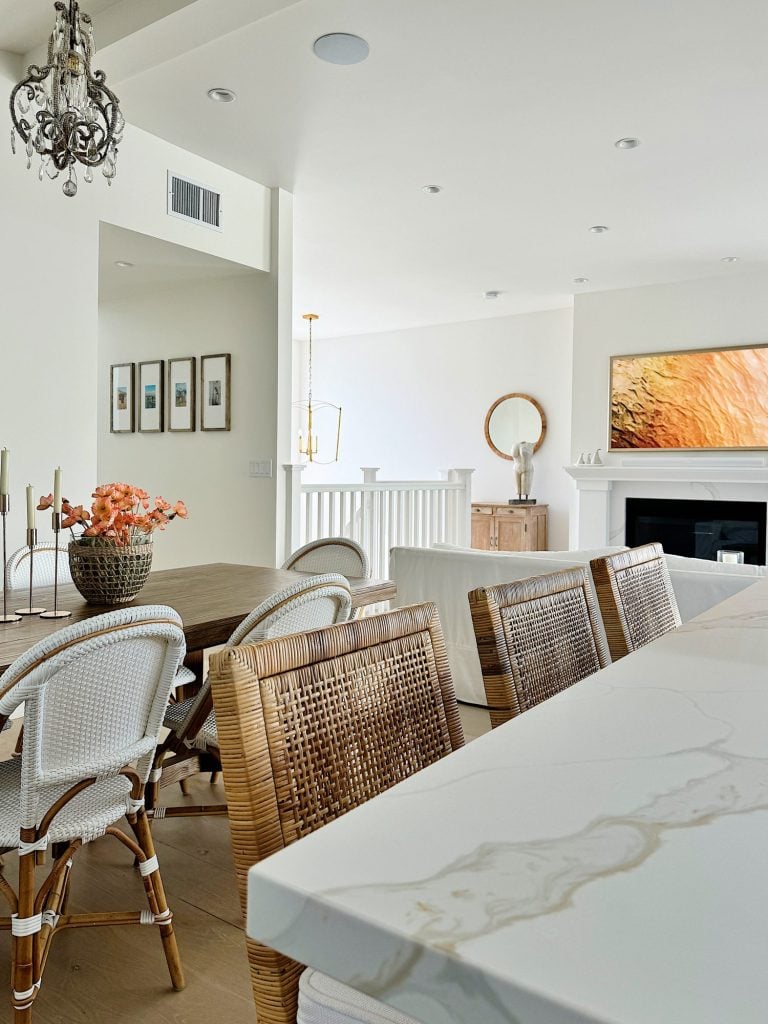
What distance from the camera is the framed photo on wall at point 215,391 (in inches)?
200

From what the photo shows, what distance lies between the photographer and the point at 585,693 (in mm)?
846

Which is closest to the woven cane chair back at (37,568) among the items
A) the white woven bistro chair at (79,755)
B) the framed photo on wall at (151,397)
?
the white woven bistro chair at (79,755)

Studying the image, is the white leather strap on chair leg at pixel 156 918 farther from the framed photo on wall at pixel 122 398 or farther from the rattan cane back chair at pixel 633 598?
the framed photo on wall at pixel 122 398

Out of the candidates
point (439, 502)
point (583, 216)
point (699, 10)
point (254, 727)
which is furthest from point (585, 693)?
point (439, 502)

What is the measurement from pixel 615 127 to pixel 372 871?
13.3ft

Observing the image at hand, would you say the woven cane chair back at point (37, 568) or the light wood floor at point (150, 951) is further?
the woven cane chair back at point (37, 568)

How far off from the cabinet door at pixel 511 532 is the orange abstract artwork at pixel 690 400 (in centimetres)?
117

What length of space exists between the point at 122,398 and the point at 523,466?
3.83 m

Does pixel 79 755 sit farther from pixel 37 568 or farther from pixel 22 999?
pixel 37 568

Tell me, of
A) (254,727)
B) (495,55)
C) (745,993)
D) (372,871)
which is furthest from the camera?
(495,55)

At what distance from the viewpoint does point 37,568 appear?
2770 millimetres

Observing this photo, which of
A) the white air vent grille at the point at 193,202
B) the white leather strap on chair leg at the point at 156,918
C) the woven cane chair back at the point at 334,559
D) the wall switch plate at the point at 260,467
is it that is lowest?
the white leather strap on chair leg at the point at 156,918

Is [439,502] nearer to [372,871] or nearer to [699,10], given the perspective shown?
[699,10]

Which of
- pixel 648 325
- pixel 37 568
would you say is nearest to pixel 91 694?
pixel 37 568
